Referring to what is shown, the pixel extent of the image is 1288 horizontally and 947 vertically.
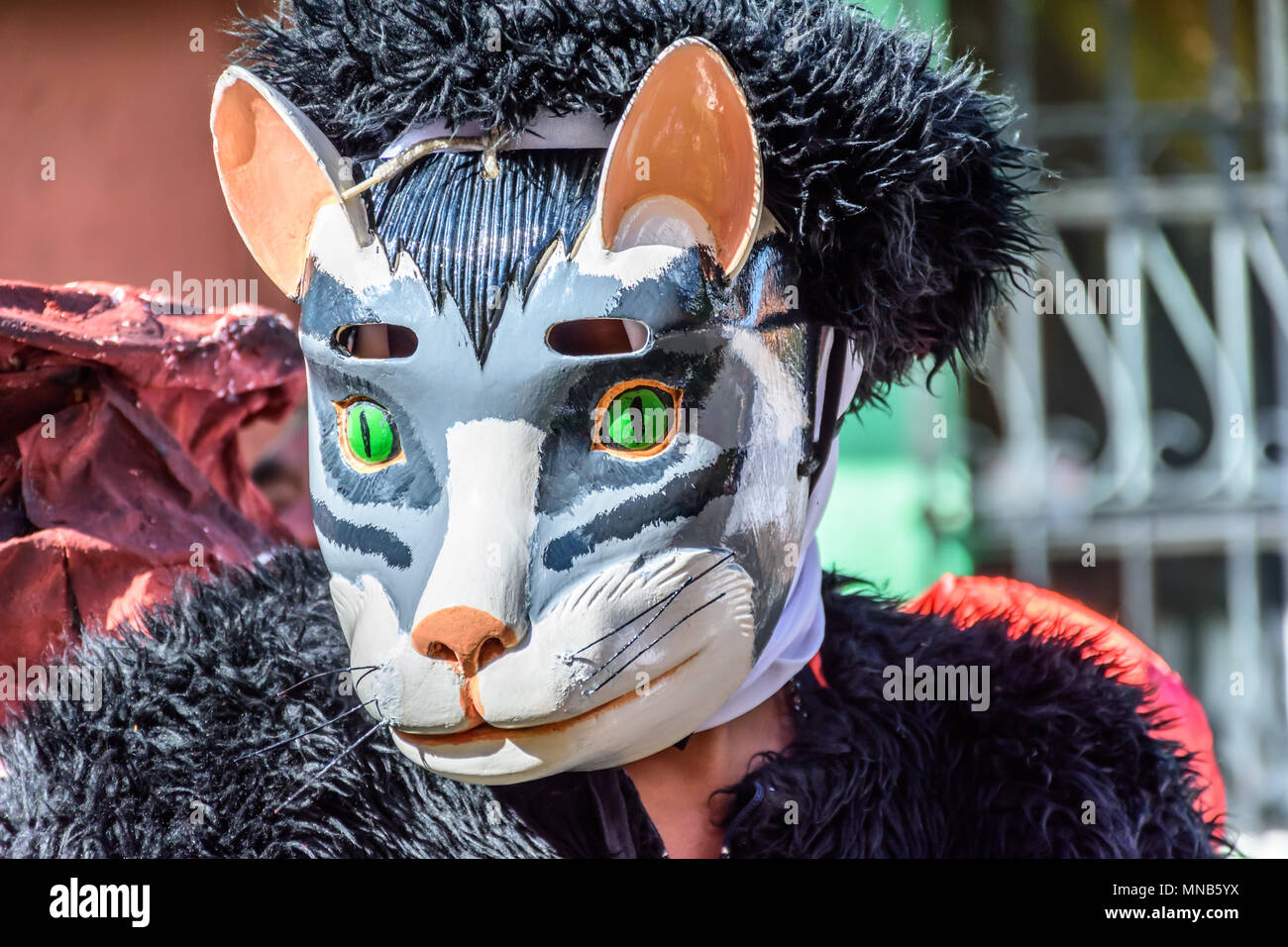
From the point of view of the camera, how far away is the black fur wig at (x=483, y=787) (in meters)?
0.97

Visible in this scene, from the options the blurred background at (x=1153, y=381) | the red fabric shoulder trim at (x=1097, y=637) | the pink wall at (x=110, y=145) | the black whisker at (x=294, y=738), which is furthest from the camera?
the blurred background at (x=1153, y=381)

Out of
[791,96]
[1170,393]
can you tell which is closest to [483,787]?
[791,96]

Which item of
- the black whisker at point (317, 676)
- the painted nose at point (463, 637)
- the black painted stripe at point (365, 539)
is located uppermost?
the black painted stripe at point (365, 539)

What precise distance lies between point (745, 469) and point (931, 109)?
29 cm

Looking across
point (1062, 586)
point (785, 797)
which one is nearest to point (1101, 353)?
point (1062, 586)

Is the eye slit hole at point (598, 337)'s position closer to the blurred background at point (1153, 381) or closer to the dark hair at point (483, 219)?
the dark hair at point (483, 219)

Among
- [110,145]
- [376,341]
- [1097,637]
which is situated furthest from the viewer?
[110,145]

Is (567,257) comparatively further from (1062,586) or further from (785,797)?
(1062,586)

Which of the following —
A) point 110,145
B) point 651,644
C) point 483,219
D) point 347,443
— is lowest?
point 651,644

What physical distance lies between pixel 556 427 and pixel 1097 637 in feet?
1.94

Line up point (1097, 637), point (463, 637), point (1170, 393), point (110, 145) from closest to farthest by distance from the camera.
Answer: point (463, 637), point (1097, 637), point (110, 145), point (1170, 393)

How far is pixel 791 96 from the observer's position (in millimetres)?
930

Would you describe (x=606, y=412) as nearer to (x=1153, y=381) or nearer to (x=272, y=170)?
(x=272, y=170)

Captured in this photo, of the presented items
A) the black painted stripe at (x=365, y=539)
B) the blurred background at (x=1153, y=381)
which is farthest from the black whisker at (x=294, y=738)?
the blurred background at (x=1153, y=381)
